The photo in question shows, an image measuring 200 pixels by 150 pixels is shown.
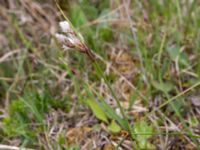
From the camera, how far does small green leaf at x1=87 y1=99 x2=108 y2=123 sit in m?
1.61

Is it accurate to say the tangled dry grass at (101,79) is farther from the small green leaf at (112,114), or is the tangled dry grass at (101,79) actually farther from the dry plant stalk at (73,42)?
the dry plant stalk at (73,42)

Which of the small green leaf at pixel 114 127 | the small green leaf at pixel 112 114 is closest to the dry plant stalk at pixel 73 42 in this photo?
the small green leaf at pixel 112 114

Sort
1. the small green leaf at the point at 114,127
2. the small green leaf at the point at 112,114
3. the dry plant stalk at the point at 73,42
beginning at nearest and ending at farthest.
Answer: the dry plant stalk at the point at 73,42 < the small green leaf at the point at 112,114 < the small green leaf at the point at 114,127

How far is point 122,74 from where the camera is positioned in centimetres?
183

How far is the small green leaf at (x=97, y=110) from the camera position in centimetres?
161

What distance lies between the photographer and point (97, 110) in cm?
162

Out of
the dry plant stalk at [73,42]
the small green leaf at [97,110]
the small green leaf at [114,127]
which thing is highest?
the dry plant stalk at [73,42]

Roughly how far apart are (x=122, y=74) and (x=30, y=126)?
463 millimetres

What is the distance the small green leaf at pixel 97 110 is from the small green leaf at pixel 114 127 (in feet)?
0.13

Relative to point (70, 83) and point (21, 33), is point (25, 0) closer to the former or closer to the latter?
point (21, 33)

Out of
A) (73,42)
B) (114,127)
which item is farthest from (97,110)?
(73,42)

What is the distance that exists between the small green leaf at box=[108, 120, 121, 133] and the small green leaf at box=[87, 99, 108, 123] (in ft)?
0.13

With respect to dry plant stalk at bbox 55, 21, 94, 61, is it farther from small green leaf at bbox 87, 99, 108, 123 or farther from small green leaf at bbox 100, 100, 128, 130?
small green leaf at bbox 87, 99, 108, 123

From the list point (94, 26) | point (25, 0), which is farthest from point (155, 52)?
point (25, 0)
